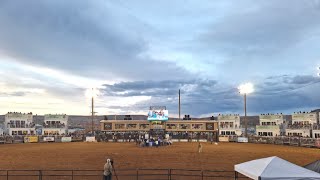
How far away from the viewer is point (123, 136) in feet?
271

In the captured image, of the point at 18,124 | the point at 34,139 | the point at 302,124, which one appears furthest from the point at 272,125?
the point at 18,124

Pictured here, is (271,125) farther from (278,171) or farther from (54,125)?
(278,171)

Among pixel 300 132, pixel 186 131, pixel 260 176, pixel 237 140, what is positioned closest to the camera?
pixel 260 176

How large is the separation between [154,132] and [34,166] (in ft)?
174

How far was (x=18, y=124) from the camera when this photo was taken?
87875 millimetres

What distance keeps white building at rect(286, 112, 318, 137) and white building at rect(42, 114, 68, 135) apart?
5873 cm

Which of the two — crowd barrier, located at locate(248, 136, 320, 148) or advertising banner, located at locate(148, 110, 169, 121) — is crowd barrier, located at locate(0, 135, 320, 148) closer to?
crowd barrier, located at locate(248, 136, 320, 148)

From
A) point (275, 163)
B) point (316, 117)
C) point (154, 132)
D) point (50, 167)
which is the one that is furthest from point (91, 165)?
point (316, 117)

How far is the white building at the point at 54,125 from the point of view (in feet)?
295

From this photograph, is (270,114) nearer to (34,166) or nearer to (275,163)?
(34,166)

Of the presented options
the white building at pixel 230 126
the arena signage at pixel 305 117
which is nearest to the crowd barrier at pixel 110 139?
the white building at pixel 230 126

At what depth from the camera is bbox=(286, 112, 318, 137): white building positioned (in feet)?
235

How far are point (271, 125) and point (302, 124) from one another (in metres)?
8.15

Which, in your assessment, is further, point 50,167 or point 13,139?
point 13,139
